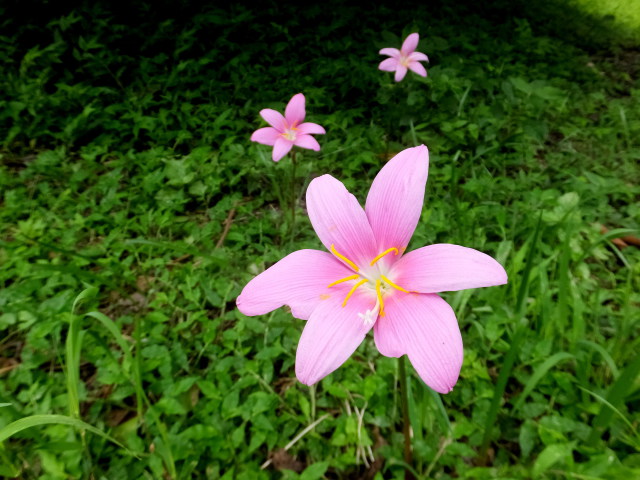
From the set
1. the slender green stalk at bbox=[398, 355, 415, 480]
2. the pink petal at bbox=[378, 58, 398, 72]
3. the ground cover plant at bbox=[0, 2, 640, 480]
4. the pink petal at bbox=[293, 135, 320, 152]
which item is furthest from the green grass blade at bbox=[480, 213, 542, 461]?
the pink petal at bbox=[378, 58, 398, 72]

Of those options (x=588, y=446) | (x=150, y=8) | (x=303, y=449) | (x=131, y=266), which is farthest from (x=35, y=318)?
(x=150, y=8)

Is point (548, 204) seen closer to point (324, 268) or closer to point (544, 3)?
point (324, 268)

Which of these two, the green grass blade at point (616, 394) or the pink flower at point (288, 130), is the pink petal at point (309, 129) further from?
the green grass blade at point (616, 394)

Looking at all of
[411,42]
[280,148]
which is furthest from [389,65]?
[280,148]

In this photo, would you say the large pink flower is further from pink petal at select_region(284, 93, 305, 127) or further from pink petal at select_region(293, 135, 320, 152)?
pink petal at select_region(284, 93, 305, 127)

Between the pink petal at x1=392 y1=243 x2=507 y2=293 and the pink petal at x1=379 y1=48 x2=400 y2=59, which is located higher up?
the pink petal at x1=392 y1=243 x2=507 y2=293

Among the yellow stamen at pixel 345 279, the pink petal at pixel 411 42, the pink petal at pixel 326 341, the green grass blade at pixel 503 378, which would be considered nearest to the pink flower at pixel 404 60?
the pink petal at pixel 411 42
